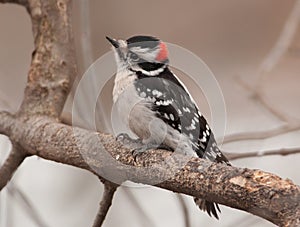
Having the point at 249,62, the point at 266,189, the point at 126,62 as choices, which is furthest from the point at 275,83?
the point at 266,189

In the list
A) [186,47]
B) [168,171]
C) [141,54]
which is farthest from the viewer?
[186,47]

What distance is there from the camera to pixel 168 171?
3.76ft

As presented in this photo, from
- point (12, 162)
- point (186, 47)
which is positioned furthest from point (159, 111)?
point (186, 47)

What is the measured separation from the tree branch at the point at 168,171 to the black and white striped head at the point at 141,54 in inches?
7.3

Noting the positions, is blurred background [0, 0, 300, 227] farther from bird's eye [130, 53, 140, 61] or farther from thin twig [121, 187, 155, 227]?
bird's eye [130, 53, 140, 61]

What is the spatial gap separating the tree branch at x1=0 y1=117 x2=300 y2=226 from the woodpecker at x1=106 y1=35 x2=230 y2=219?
0.31 feet

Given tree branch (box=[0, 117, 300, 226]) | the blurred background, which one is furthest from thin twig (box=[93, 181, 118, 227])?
the blurred background

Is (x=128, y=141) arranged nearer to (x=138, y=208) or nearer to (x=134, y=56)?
(x=134, y=56)

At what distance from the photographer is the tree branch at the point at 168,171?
101cm

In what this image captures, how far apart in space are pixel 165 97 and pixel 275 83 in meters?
1.84

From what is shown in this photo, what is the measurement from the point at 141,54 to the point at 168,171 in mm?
348

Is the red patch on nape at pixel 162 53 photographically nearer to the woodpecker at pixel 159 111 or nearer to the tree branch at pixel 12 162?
the woodpecker at pixel 159 111

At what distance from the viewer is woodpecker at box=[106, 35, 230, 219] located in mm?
1340

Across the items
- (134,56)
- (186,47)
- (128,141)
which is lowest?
(186,47)
